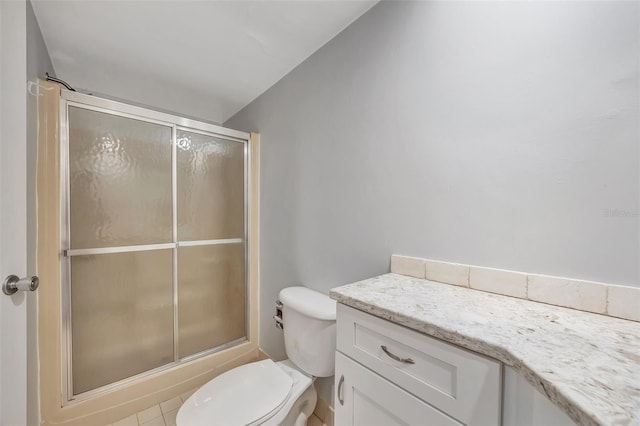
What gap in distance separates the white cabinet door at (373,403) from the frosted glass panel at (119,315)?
1401mm

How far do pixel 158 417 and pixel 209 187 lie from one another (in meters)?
1.49

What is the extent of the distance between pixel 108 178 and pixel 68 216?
0.28 m

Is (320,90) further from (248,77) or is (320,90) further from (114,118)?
(114,118)

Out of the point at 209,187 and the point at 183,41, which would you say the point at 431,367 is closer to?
the point at 209,187

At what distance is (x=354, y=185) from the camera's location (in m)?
1.25

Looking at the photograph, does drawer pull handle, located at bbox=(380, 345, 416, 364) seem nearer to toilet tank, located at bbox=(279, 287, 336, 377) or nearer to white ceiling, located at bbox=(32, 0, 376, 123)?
toilet tank, located at bbox=(279, 287, 336, 377)

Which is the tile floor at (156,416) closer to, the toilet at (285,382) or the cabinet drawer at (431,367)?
the toilet at (285,382)

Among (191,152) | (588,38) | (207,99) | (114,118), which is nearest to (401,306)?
(588,38)

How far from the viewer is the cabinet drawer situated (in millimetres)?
511

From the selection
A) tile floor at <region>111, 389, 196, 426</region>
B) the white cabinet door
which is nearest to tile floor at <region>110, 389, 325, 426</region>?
tile floor at <region>111, 389, 196, 426</region>

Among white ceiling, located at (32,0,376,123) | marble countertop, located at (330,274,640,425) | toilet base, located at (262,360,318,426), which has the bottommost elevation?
toilet base, located at (262,360,318,426)

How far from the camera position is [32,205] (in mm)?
1152
